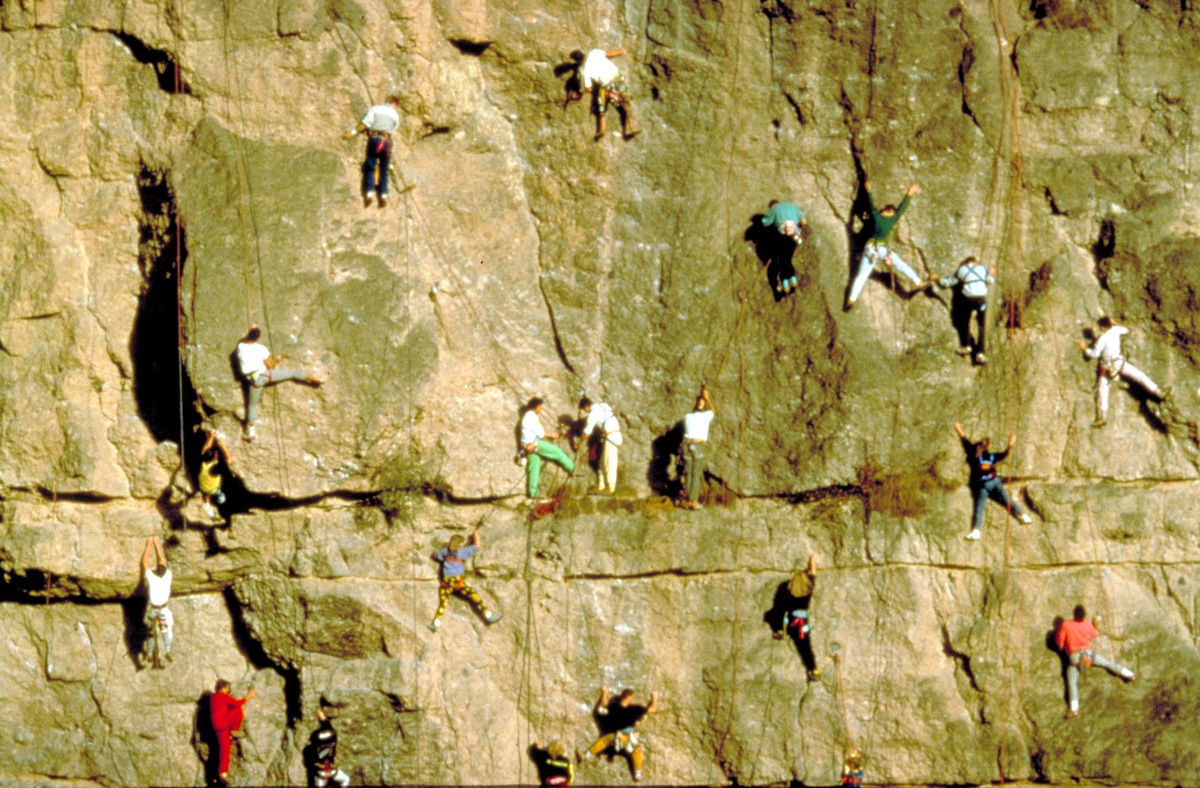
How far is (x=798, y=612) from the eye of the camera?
20281 millimetres

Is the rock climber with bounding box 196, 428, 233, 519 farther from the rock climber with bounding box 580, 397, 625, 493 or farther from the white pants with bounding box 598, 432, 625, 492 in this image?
the white pants with bounding box 598, 432, 625, 492

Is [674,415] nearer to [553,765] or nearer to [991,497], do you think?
[991,497]

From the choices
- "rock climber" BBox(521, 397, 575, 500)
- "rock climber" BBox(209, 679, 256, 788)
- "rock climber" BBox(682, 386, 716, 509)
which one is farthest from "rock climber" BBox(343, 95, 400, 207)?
"rock climber" BBox(209, 679, 256, 788)

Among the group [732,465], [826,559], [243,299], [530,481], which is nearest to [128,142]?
[243,299]

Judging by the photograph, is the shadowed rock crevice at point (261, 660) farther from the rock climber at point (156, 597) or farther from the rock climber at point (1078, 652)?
the rock climber at point (1078, 652)

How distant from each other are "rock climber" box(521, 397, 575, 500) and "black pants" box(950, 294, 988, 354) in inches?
185

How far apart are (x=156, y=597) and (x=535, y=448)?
4.55 meters

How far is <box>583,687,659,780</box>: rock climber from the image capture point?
2044 centimetres

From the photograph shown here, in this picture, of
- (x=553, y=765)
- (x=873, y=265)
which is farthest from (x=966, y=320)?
(x=553, y=765)

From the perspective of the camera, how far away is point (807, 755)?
20.8 meters

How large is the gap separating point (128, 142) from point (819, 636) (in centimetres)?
960

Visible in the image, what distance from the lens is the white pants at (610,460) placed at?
67.4 feet

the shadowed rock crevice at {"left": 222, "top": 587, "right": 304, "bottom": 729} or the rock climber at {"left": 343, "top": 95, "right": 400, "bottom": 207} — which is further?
the shadowed rock crevice at {"left": 222, "top": 587, "right": 304, "bottom": 729}

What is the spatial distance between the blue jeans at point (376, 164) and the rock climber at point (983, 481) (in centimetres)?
704
